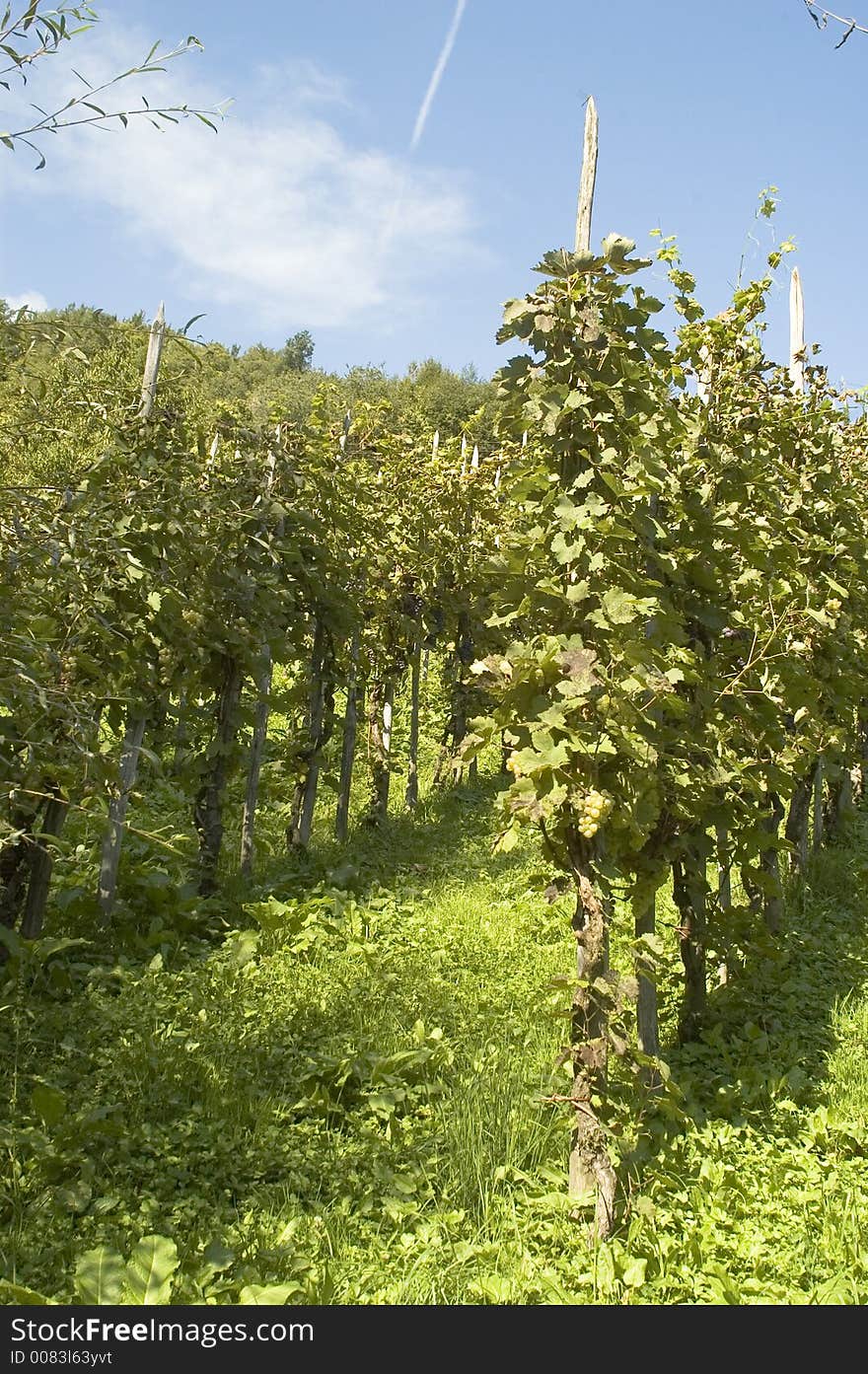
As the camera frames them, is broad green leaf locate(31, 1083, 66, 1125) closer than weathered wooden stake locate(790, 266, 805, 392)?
Yes

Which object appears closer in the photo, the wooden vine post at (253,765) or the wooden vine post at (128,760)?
the wooden vine post at (128,760)

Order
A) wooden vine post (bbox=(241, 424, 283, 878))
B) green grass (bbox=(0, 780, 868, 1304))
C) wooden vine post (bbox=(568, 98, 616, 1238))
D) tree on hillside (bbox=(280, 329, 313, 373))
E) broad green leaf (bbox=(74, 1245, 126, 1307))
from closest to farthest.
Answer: broad green leaf (bbox=(74, 1245, 126, 1307)), green grass (bbox=(0, 780, 868, 1304)), wooden vine post (bbox=(568, 98, 616, 1238)), wooden vine post (bbox=(241, 424, 283, 878)), tree on hillside (bbox=(280, 329, 313, 373))

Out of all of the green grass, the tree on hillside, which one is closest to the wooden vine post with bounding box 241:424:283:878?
the green grass

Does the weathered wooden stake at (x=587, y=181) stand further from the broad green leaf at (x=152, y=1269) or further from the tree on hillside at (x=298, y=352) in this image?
the tree on hillside at (x=298, y=352)

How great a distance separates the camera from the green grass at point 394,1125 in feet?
11.4

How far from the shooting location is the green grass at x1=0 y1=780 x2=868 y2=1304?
137 inches

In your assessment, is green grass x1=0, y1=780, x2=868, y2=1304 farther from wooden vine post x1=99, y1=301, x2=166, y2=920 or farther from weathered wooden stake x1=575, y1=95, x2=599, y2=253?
weathered wooden stake x1=575, y1=95, x2=599, y2=253

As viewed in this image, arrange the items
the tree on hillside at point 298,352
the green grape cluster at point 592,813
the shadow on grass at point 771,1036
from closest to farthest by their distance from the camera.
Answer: the green grape cluster at point 592,813 → the shadow on grass at point 771,1036 → the tree on hillside at point 298,352

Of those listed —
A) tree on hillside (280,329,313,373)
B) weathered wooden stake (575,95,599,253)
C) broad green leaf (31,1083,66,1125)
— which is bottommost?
broad green leaf (31,1083,66,1125)

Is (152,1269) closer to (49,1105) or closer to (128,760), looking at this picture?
(49,1105)

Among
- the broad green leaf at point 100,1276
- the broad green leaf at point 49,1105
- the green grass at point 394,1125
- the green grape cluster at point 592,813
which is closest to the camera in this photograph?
the broad green leaf at point 100,1276

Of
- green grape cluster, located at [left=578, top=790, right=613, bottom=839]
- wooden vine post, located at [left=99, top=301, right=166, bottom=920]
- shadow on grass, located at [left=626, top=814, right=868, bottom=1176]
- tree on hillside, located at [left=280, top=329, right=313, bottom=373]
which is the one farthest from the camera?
tree on hillside, located at [left=280, top=329, right=313, bottom=373]

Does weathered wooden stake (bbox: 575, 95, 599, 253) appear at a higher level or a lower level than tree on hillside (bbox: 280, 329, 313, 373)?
lower

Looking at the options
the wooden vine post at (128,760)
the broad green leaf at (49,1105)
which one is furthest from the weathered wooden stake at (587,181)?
the broad green leaf at (49,1105)
